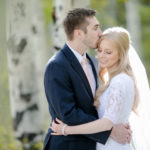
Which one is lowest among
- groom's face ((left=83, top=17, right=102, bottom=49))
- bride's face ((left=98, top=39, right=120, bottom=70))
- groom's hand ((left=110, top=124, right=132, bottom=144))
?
groom's hand ((left=110, top=124, right=132, bottom=144))

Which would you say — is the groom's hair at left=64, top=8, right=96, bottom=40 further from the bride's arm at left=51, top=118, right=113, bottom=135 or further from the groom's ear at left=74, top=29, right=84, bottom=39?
the bride's arm at left=51, top=118, right=113, bottom=135

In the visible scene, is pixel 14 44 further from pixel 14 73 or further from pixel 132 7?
pixel 132 7

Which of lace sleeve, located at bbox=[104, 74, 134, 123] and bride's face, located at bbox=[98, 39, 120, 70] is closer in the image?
lace sleeve, located at bbox=[104, 74, 134, 123]

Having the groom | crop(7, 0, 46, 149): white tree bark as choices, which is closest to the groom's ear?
the groom

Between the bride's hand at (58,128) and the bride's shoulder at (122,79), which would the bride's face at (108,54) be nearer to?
the bride's shoulder at (122,79)

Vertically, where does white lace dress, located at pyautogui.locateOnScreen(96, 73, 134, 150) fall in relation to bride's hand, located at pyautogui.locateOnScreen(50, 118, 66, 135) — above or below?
above

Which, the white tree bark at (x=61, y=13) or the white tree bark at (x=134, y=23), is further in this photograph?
the white tree bark at (x=134, y=23)

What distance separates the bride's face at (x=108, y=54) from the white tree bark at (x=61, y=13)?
2023 mm

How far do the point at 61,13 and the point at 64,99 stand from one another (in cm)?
234

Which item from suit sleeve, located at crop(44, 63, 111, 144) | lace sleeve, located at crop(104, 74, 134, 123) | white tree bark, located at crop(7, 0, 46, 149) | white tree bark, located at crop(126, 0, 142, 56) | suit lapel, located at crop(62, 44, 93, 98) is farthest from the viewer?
white tree bark, located at crop(126, 0, 142, 56)

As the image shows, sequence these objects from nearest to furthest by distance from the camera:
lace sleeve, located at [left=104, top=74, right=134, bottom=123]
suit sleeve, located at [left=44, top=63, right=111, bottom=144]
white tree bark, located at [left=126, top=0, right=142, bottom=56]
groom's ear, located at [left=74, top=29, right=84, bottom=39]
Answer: lace sleeve, located at [left=104, top=74, right=134, bottom=123]
suit sleeve, located at [left=44, top=63, right=111, bottom=144]
groom's ear, located at [left=74, top=29, right=84, bottom=39]
white tree bark, located at [left=126, top=0, right=142, bottom=56]

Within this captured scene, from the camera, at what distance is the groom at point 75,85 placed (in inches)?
152

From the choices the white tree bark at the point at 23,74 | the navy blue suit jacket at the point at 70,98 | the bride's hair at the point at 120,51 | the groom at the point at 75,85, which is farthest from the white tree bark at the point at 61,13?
the bride's hair at the point at 120,51

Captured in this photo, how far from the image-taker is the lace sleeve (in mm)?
3740
